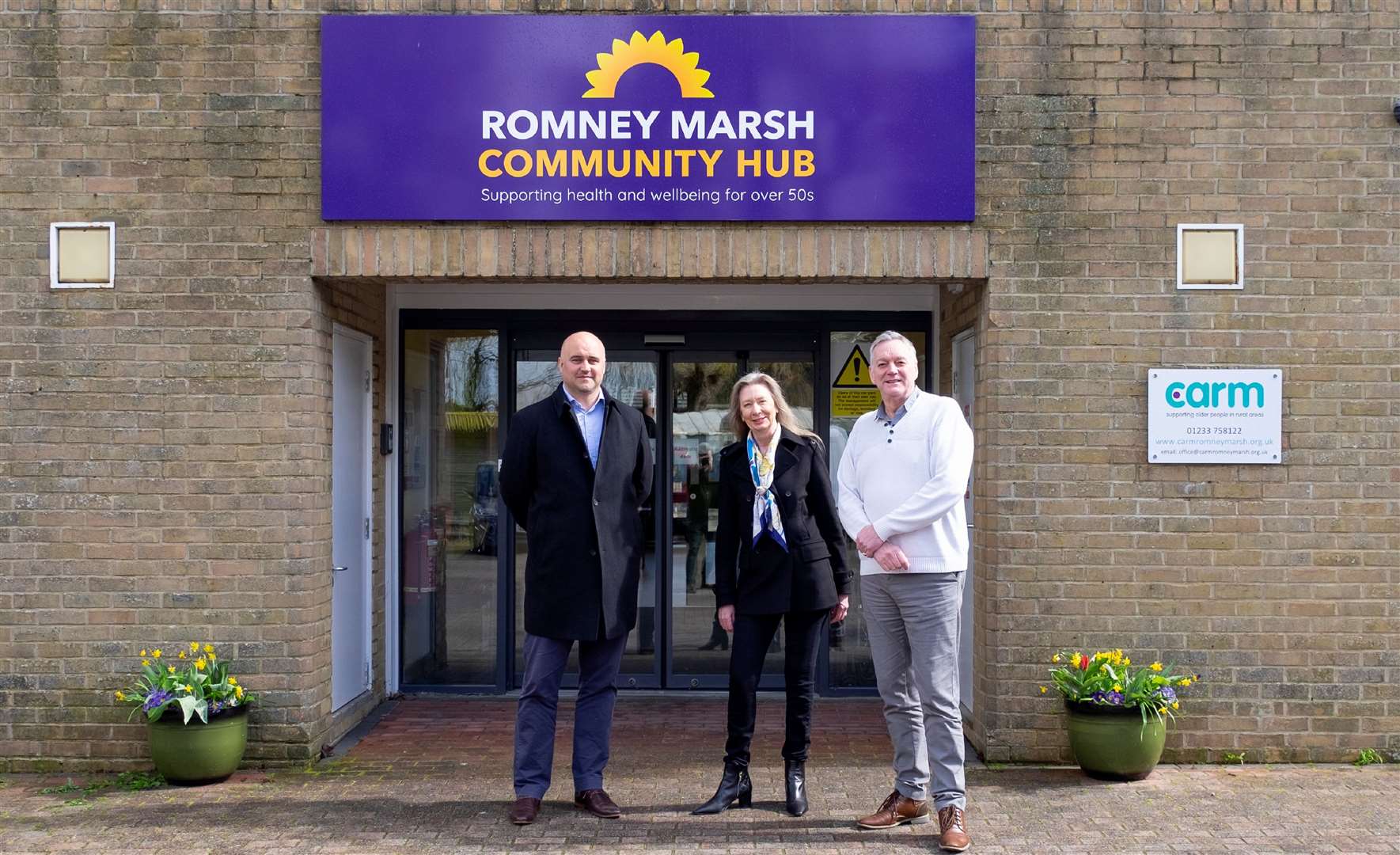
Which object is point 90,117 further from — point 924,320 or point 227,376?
point 924,320

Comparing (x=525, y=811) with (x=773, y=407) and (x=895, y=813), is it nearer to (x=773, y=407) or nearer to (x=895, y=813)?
(x=895, y=813)

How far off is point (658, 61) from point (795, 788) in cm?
349

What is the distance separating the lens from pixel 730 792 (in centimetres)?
506

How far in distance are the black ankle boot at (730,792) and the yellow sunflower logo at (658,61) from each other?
3.20m

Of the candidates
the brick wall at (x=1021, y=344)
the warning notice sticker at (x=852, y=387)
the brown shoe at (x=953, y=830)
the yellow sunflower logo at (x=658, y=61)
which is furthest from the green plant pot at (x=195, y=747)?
the warning notice sticker at (x=852, y=387)

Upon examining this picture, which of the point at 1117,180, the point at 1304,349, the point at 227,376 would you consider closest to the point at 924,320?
the point at 1117,180

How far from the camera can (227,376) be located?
18.9ft

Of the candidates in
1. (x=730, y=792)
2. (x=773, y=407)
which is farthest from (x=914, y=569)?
(x=730, y=792)

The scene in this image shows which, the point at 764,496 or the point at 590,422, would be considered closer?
the point at 764,496

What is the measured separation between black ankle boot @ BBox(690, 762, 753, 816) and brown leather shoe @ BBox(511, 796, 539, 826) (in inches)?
26.7

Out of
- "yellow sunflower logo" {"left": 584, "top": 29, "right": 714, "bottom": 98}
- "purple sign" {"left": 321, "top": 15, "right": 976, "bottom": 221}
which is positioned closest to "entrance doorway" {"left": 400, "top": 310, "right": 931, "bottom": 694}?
"purple sign" {"left": 321, "top": 15, "right": 976, "bottom": 221}

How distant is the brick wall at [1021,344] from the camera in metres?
5.76

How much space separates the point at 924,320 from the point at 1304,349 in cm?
219

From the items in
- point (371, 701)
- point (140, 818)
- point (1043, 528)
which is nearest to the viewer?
point (140, 818)
